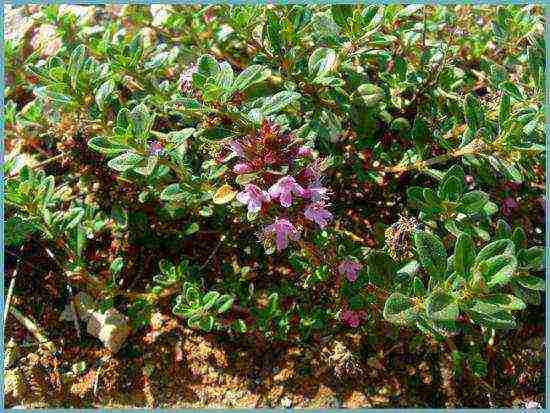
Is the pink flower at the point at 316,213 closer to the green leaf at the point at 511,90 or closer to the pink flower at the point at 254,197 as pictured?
the pink flower at the point at 254,197

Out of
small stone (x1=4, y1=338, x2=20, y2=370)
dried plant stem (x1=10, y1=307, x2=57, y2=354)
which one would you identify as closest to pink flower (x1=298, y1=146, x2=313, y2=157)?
dried plant stem (x1=10, y1=307, x2=57, y2=354)

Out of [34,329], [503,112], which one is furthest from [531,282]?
[34,329]

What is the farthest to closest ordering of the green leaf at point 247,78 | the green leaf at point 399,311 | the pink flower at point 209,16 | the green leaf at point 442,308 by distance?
the pink flower at point 209,16 < the green leaf at point 247,78 < the green leaf at point 399,311 < the green leaf at point 442,308

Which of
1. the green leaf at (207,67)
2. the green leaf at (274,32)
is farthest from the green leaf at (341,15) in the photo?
the green leaf at (207,67)

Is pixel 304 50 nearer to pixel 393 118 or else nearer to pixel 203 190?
pixel 393 118

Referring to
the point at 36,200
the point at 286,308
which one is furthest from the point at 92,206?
the point at 286,308

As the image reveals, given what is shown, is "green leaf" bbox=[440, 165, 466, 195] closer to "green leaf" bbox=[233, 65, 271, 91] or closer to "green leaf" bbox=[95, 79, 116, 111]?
"green leaf" bbox=[233, 65, 271, 91]

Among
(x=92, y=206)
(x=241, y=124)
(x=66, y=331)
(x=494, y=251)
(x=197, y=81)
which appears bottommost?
(x=66, y=331)
